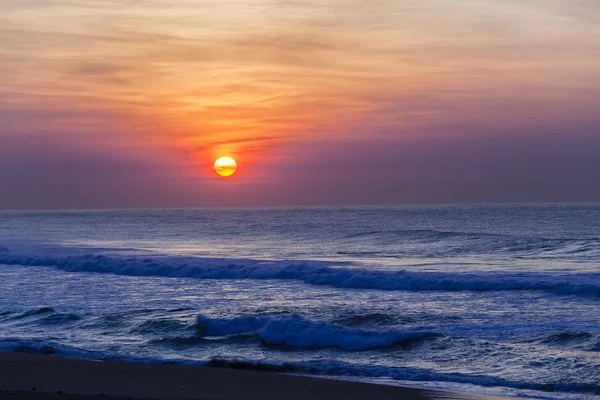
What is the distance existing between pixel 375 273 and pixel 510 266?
6.94 metres

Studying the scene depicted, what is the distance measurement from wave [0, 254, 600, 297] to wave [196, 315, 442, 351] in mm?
9576

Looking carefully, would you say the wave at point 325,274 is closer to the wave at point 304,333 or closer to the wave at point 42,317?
the wave at point 304,333

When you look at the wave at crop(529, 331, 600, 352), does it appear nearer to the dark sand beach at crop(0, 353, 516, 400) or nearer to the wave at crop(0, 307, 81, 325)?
the dark sand beach at crop(0, 353, 516, 400)

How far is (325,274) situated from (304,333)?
1374 cm

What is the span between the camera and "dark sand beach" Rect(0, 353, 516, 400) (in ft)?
37.1

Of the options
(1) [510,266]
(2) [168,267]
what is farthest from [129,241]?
(1) [510,266]

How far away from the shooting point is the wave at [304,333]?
16172 mm

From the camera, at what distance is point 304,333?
16.9 meters

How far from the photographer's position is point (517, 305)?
21.2 metres

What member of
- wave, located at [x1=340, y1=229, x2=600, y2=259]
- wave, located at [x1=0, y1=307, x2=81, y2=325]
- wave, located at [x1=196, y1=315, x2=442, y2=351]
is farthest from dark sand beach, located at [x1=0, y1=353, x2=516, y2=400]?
wave, located at [x1=340, y1=229, x2=600, y2=259]

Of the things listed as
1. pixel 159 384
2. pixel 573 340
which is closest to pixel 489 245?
pixel 573 340

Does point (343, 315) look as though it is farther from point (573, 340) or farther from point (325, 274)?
point (325, 274)

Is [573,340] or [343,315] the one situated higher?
[343,315]

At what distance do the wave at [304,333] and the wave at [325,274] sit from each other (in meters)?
9.58
